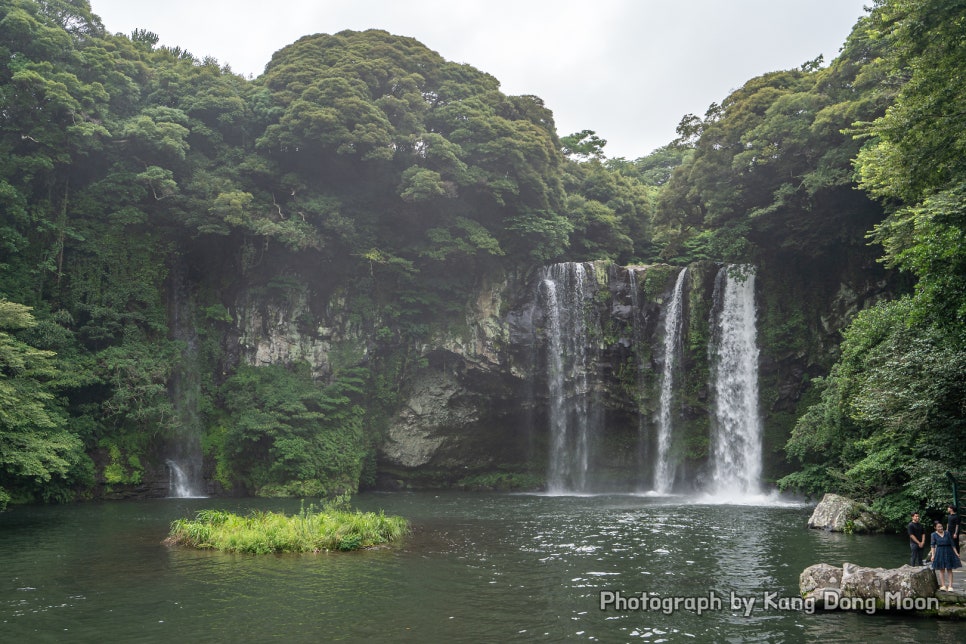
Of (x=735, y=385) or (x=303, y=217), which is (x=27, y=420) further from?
(x=735, y=385)

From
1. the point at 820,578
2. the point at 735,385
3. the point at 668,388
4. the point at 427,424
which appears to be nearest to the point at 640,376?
the point at 668,388

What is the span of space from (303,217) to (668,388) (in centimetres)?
1866

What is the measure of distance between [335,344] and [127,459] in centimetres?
993

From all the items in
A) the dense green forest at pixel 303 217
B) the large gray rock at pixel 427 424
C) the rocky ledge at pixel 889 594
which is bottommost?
the rocky ledge at pixel 889 594

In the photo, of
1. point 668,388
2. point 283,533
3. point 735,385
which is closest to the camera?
point 283,533

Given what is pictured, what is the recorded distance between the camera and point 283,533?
1488cm

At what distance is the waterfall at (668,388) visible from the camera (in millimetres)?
30828

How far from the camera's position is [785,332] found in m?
29.6

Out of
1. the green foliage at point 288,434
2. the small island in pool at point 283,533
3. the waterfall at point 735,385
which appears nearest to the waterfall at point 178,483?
the green foliage at point 288,434

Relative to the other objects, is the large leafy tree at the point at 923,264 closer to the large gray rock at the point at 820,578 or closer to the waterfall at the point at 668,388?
the large gray rock at the point at 820,578

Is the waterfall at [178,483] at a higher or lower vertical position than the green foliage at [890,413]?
lower

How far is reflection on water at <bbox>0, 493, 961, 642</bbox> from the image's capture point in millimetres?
8789

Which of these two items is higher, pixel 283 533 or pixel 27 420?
pixel 27 420

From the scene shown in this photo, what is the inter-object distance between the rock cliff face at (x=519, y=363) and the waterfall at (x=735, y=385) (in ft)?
1.77
